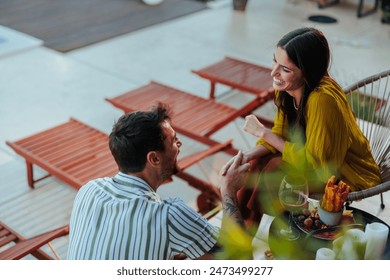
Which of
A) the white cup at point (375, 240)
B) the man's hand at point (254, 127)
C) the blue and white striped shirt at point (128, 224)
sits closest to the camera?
the blue and white striped shirt at point (128, 224)

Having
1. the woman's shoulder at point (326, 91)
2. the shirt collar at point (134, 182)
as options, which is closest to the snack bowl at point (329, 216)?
the woman's shoulder at point (326, 91)

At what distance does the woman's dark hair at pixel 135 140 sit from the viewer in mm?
2178

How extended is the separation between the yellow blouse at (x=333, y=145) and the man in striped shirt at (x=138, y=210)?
782 millimetres

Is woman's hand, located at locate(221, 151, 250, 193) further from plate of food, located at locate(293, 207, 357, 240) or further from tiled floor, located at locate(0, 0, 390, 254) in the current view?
tiled floor, located at locate(0, 0, 390, 254)

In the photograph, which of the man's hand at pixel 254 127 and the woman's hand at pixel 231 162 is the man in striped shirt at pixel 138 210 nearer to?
the woman's hand at pixel 231 162

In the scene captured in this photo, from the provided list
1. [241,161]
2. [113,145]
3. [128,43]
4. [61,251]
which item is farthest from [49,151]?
[128,43]

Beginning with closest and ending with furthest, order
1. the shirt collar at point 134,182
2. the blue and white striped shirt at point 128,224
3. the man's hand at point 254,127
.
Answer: the blue and white striped shirt at point 128,224
the shirt collar at point 134,182
the man's hand at point 254,127

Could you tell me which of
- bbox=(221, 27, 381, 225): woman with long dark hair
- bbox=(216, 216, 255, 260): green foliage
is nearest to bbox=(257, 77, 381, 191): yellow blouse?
bbox=(221, 27, 381, 225): woman with long dark hair

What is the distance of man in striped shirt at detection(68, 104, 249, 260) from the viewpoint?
6.78 ft

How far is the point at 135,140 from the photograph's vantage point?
2.18 metres

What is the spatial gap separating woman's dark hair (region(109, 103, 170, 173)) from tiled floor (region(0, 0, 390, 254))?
1.97 m

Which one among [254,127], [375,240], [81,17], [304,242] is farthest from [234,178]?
[81,17]

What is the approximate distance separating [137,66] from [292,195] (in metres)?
4.14

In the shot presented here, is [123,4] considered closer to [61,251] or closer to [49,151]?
[49,151]
